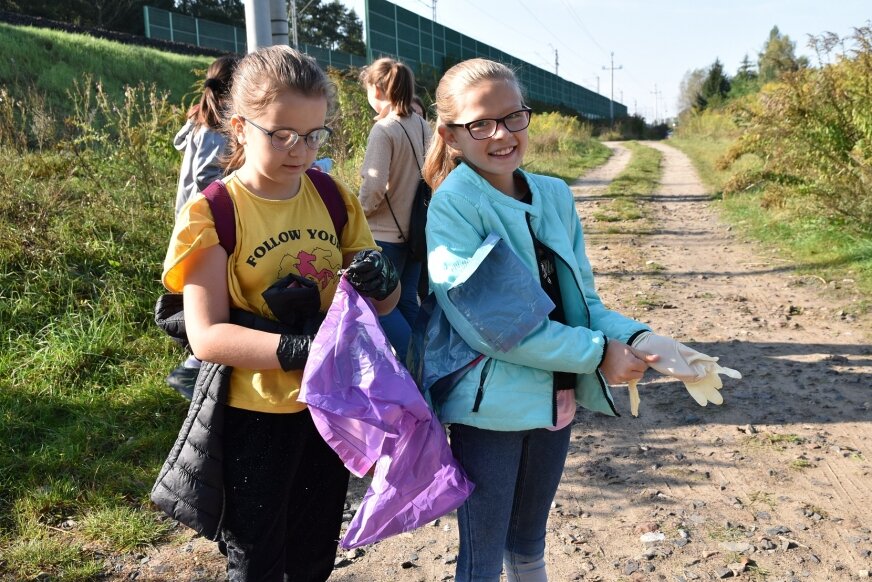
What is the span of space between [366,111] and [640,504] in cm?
701

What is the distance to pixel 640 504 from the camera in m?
3.40

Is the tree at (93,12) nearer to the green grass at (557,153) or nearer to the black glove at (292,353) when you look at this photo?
the green grass at (557,153)

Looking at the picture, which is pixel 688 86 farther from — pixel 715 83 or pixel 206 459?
pixel 206 459

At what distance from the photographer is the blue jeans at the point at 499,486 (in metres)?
1.96

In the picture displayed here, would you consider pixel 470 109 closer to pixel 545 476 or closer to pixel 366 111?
pixel 545 476

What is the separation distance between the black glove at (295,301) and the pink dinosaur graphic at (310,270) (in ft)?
0.25

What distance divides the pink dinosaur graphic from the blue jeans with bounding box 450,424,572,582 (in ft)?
1.75

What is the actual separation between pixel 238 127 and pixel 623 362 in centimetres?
115

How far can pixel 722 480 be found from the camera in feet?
11.8

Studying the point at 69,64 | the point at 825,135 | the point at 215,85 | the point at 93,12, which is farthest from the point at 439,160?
the point at 93,12

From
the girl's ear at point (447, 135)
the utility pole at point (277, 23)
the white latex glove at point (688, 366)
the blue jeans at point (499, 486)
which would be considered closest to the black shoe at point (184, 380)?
the blue jeans at point (499, 486)

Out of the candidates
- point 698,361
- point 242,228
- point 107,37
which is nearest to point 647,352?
point 698,361

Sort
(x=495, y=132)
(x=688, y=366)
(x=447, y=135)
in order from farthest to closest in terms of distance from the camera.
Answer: (x=447, y=135) → (x=495, y=132) → (x=688, y=366)

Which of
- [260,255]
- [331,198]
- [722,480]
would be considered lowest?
[722,480]
